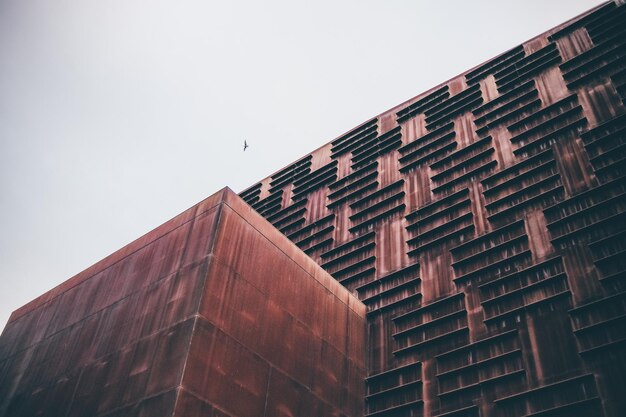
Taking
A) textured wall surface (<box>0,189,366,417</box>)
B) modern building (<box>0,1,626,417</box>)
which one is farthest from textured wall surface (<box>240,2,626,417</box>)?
textured wall surface (<box>0,189,366,417</box>)

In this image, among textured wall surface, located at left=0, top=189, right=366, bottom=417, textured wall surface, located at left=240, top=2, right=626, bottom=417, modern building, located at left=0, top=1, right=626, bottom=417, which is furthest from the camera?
textured wall surface, located at left=240, top=2, right=626, bottom=417

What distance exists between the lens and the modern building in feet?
52.8

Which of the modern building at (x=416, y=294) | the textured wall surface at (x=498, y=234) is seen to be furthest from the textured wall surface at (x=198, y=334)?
the textured wall surface at (x=498, y=234)

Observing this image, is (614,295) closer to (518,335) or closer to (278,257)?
(518,335)

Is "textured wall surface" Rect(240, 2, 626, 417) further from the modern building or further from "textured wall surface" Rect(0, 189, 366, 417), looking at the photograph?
"textured wall surface" Rect(0, 189, 366, 417)

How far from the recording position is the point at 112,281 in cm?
2002

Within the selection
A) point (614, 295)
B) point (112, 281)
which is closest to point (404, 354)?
point (614, 295)

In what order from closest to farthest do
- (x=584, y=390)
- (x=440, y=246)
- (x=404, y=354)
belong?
(x=584, y=390)
(x=404, y=354)
(x=440, y=246)

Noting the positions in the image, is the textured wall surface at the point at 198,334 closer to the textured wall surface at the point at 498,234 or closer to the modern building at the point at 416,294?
the modern building at the point at 416,294

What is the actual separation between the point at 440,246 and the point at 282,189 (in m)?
13.8

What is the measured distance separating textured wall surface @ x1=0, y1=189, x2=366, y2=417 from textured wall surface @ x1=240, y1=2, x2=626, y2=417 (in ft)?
9.44

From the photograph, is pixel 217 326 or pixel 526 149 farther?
pixel 526 149

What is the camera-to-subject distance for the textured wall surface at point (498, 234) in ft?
56.6

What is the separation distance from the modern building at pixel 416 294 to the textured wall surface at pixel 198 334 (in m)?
0.07
